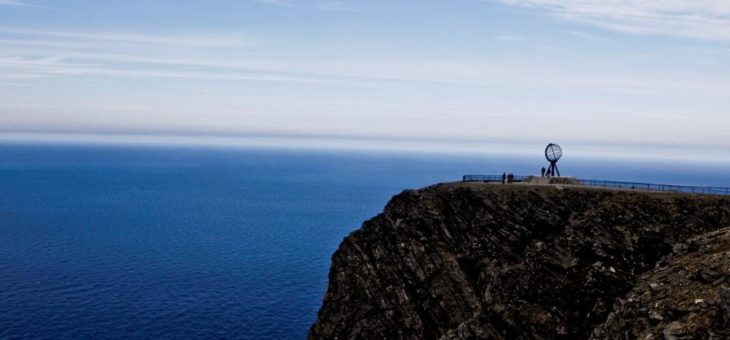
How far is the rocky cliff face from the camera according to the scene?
4991 cm

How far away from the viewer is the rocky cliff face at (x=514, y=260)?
164 feet

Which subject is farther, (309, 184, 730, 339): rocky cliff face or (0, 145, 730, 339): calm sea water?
(0, 145, 730, 339): calm sea water

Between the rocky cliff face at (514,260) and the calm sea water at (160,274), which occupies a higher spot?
the rocky cliff face at (514,260)

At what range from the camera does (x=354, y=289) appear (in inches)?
2581

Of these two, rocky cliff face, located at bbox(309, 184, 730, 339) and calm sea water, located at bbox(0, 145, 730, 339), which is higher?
rocky cliff face, located at bbox(309, 184, 730, 339)

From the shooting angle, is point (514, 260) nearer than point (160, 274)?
Yes

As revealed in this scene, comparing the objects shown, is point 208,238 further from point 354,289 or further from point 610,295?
point 610,295

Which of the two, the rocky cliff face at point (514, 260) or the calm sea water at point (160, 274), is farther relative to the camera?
the calm sea water at point (160, 274)

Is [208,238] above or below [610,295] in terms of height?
below

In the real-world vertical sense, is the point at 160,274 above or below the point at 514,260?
below

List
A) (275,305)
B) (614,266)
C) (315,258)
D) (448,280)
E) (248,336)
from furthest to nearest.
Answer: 1. (315,258)
2. (275,305)
3. (248,336)
4. (448,280)
5. (614,266)

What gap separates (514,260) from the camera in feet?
193

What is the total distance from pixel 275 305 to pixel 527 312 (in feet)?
177

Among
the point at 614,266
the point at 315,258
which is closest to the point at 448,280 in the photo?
the point at 614,266
